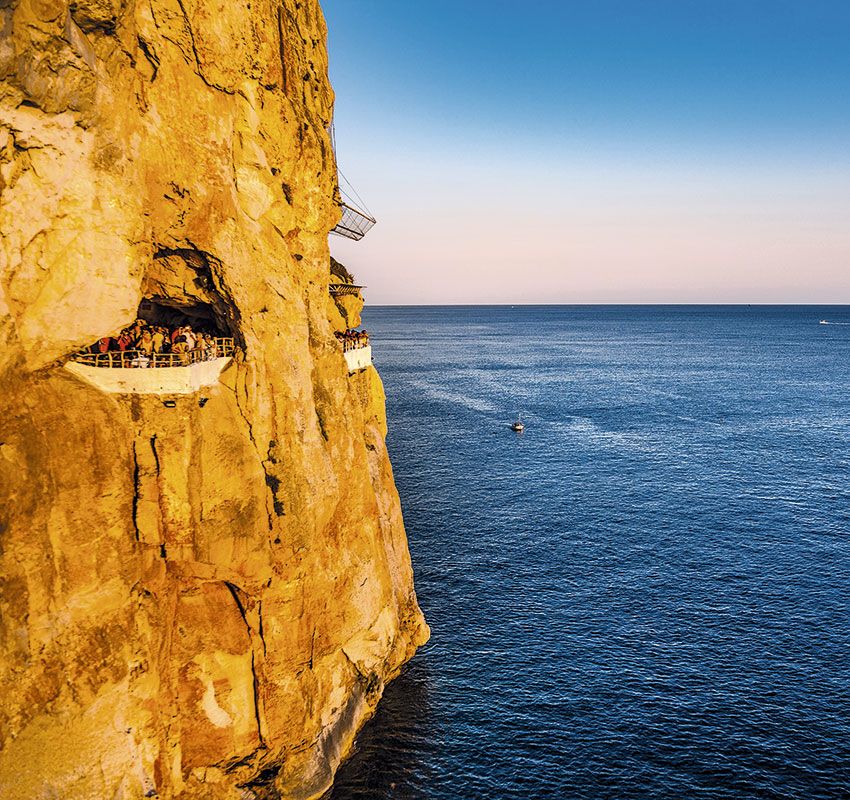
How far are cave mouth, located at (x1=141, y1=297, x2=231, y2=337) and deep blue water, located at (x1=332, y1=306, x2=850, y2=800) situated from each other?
22.5 m

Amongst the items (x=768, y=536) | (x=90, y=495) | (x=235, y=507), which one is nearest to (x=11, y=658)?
(x=90, y=495)

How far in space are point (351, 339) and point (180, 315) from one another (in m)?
12.4

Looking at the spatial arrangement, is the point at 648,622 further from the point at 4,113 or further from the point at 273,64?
the point at 4,113

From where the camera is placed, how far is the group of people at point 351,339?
4119cm

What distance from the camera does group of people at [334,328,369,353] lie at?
41188 mm

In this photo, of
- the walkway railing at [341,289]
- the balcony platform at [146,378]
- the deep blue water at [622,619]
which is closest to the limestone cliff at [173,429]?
the balcony platform at [146,378]

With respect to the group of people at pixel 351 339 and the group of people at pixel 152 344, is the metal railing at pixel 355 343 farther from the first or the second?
the group of people at pixel 152 344

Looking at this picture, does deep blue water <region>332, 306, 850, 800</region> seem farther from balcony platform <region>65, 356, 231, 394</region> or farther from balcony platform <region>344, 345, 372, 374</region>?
balcony platform <region>65, 356, 231, 394</region>

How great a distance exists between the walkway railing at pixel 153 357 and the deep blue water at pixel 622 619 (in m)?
21.2

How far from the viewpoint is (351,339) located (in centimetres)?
4238

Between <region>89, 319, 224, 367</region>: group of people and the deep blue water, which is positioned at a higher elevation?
<region>89, 319, 224, 367</region>: group of people

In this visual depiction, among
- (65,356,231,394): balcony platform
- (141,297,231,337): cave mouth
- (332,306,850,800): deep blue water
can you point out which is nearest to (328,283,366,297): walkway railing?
(141,297,231,337): cave mouth

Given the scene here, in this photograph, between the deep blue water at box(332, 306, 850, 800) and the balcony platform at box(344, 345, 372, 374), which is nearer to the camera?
the deep blue water at box(332, 306, 850, 800)

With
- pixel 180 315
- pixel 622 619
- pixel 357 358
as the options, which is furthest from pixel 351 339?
pixel 622 619
